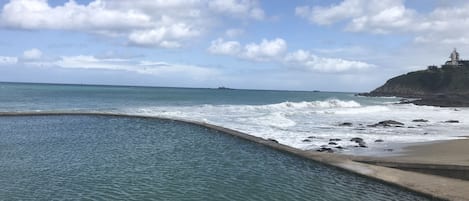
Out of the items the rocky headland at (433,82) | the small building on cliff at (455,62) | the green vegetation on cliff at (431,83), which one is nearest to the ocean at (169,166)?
the rocky headland at (433,82)

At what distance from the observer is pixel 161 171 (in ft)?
53.0

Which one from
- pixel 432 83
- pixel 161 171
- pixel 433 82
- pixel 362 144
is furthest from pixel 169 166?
pixel 433 82

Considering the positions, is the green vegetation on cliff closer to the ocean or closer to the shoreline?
the ocean

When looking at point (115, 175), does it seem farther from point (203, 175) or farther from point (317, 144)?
point (317, 144)

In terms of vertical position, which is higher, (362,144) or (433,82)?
(433,82)

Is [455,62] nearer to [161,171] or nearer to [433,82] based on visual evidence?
[433,82]

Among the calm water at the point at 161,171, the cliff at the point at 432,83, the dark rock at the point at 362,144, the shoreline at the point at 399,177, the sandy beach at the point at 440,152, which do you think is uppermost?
the cliff at the point at 432,83

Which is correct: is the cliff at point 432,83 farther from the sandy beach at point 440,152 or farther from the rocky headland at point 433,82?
the sandy beach at point 440,152

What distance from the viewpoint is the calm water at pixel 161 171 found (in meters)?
13.2

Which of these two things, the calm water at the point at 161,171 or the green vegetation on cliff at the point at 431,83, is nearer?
the calm water at the point at 161,171

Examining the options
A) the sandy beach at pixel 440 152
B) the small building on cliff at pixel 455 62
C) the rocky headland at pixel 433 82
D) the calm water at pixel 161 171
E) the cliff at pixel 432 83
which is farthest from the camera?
the small building on cliff at pixel 455 62

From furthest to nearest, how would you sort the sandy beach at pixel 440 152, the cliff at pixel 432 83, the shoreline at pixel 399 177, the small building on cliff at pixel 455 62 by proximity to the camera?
the small building on cliff at pixel 455 62, the cliff at pixel 432 83, the sandy beach at pixel 440 152, the shoreline at pixel 399 177

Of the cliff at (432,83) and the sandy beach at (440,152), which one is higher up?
the cliff at (432,83)

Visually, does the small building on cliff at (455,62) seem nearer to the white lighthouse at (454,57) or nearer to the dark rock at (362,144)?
the white lighthouse at (454,57)
